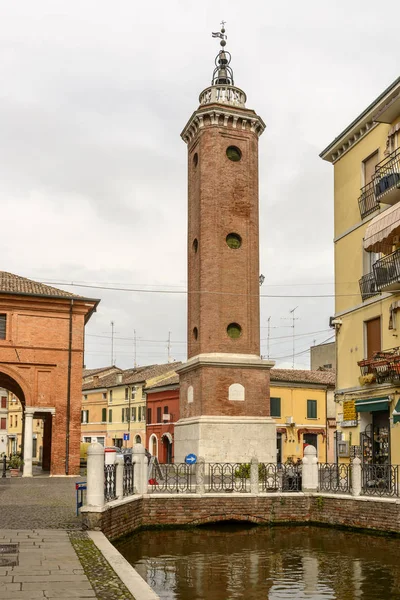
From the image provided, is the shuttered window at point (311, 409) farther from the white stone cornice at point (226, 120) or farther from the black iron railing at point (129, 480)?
the black iron railing at point (129, 480)

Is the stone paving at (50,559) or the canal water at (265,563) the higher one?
the stone paving at (50,559)

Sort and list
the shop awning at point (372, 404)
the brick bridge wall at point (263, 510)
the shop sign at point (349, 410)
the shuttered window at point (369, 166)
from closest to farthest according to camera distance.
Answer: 1. the brick bridge wall at point (263, 510)
2. the shop awning at point (372, 404)
3. the shop sign at point (349, 410)
4. the shuttered window at point (369, 166)

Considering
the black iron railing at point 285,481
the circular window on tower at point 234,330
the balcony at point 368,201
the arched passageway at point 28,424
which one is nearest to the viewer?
the black iron railing at point 285,481

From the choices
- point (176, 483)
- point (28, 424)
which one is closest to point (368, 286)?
point (176, 483)

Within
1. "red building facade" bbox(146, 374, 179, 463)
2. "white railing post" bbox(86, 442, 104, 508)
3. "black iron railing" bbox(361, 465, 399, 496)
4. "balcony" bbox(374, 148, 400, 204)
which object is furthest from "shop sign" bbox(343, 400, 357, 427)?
"red building facade" bbox(146, 374, 179, 463)

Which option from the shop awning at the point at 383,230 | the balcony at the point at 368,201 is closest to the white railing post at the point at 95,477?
the shop awning at the point at 383,230

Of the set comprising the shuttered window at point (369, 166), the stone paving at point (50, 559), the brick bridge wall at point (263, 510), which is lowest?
the brick bridge wall at point (263, 510)

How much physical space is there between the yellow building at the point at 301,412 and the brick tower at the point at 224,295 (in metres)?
16.5

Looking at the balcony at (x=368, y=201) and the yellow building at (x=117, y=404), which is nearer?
the balcony at (x=368, y=201)

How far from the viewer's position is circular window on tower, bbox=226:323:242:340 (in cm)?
3222

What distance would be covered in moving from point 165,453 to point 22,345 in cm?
2333

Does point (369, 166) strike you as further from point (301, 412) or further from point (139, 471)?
point (301, 412)

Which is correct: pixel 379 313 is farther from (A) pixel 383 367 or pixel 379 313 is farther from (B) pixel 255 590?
(B) pixel 255 590

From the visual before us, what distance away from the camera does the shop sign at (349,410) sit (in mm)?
25289
